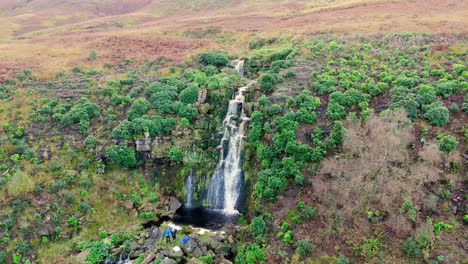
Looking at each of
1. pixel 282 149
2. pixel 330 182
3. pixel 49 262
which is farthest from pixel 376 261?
pixel 49 262

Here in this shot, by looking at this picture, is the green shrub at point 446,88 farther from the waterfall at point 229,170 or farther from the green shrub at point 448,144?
the waterfall at point 229,170

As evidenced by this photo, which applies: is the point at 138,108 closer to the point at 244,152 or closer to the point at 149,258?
the point at 244,152

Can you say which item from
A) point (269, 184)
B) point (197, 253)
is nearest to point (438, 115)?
point (269, 184)

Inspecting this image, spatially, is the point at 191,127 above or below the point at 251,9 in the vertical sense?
below

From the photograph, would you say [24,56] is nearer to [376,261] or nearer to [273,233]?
[273,233]

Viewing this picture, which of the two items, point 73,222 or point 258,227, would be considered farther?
point 73,222

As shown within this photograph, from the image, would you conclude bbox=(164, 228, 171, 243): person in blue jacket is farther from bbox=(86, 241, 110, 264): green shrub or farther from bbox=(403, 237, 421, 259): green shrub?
bbox=(403, 237, 421, 259): green shrub

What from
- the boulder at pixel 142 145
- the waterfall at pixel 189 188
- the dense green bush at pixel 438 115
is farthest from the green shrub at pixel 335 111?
the boulder at pixel 142 145
